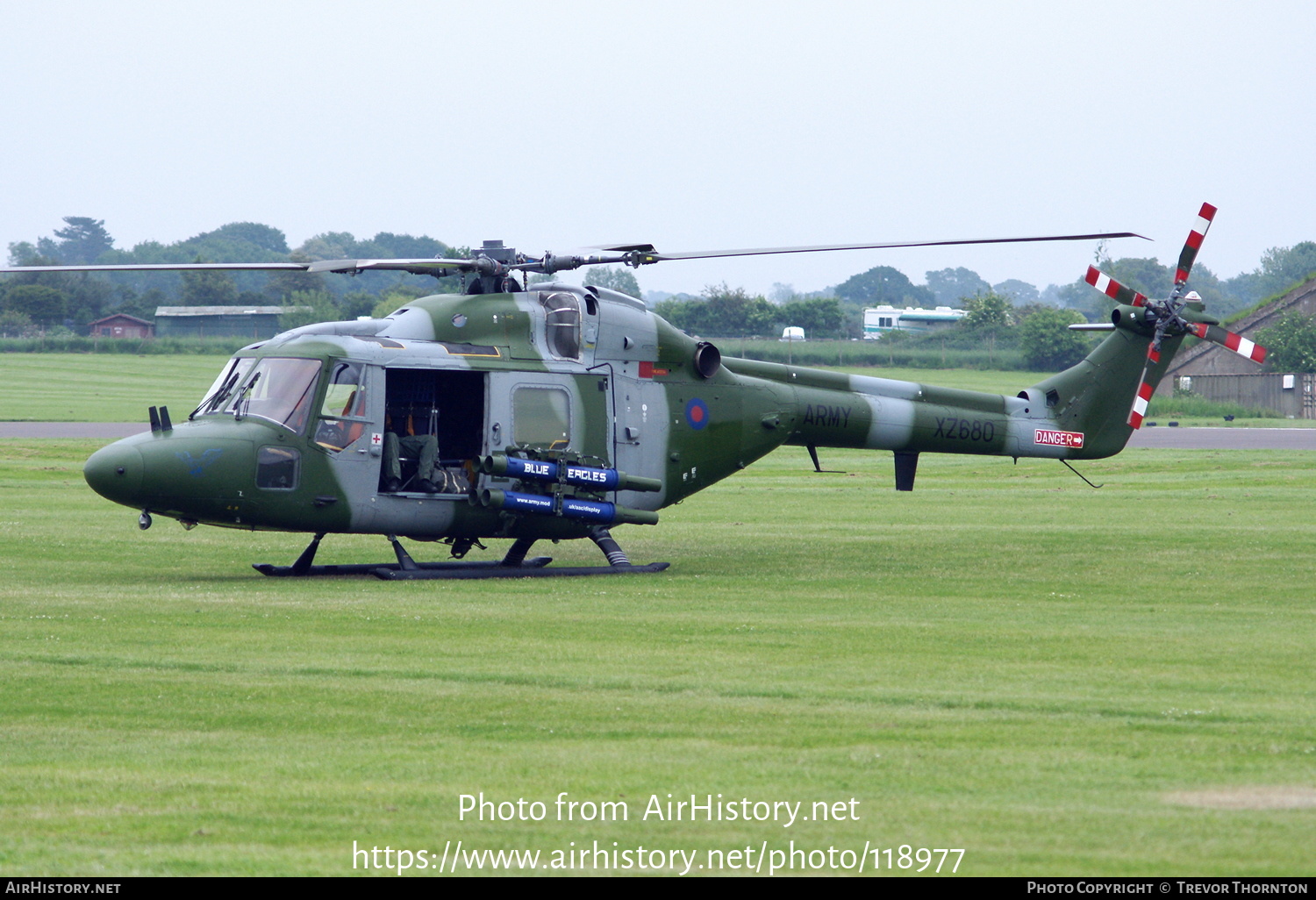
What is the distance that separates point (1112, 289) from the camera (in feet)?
71.7

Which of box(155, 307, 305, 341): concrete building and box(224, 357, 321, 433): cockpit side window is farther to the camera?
box(155, 307, 305, 341): concrete building

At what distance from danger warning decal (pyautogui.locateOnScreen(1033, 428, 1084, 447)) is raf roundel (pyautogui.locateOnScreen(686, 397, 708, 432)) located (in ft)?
19.2

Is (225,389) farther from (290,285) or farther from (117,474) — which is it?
(290,285)

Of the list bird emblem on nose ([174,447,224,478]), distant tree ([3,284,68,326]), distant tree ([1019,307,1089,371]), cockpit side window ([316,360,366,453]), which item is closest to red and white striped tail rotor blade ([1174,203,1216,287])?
cockpit side window ([316,360,366,453])

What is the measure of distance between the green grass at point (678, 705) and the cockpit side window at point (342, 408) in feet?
6.08

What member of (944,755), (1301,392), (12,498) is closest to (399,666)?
(944,755)

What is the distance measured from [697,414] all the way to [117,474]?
25.7 ft

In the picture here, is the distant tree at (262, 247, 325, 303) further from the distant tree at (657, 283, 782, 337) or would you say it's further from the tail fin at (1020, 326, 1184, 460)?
the tail fin at (1020, 326, 1184, 460)

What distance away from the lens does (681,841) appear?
7.32m

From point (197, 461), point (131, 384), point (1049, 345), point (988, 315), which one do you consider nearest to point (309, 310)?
point (131, 384)

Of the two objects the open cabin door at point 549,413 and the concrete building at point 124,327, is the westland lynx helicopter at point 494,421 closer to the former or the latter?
the open cabin door at point 549,413

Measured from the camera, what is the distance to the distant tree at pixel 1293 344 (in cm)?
7344

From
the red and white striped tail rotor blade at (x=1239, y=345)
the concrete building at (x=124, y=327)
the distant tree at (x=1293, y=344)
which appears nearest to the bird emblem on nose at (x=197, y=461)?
the red and white striped tail rotor blade at (x=1239, y=345)

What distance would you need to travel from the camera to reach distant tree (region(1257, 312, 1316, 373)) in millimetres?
73438
